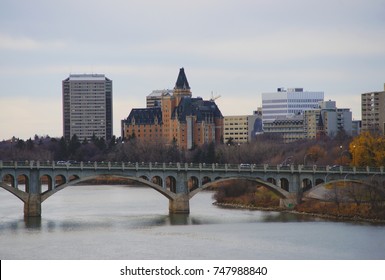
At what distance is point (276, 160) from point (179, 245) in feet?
254

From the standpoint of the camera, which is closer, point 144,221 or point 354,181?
point 144,221

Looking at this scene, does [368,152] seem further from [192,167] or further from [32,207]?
[32,207]

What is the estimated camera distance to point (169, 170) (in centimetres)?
10462

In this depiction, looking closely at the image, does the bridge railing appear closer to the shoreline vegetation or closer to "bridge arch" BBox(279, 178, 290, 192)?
"bridge arch" BBox(279, 178, 290, 192)

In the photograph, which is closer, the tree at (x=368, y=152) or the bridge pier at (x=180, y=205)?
the bridge pier at (x=180, y=205)

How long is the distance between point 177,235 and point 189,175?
22.5m

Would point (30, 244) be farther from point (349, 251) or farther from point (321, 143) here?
point (321, 143)

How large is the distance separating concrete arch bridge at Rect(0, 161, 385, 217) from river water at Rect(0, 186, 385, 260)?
249cm

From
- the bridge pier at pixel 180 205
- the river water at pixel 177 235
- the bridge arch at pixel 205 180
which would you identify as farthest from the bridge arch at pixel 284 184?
the bridge pier at pixel 180 205

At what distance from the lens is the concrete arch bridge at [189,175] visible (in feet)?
330

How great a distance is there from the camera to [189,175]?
345 feet

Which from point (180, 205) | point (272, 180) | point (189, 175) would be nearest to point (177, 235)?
point (180, 205)

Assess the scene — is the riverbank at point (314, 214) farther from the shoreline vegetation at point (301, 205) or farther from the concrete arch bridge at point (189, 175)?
the concrete arch bridge at point (189, 175)
